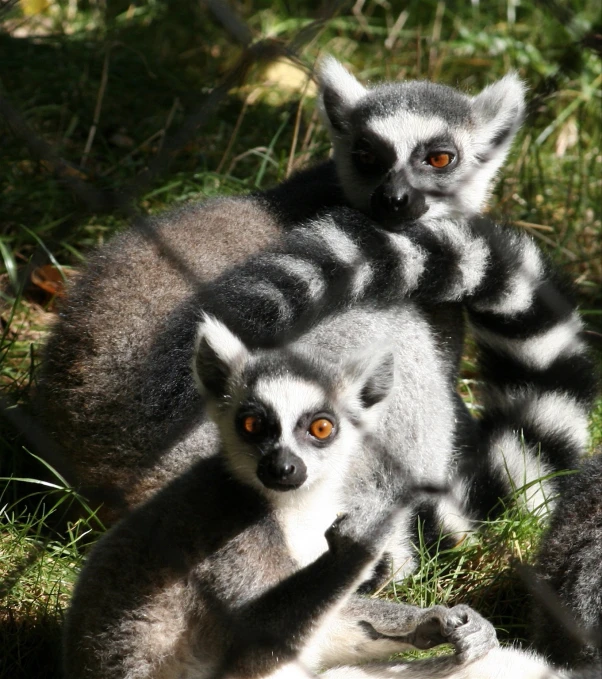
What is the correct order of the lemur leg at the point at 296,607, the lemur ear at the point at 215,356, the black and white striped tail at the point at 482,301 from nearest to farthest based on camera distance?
the lemur leg at the point at 296,607 → the lemur ear at the point at 215,356 → the black and white striped tail at the point at 482,301

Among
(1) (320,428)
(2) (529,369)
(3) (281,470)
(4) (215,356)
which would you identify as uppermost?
(4) (215,356)

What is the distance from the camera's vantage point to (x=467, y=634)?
2.74 metres

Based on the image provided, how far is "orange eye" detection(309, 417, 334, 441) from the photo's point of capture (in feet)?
9.17

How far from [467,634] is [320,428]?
2.40ft

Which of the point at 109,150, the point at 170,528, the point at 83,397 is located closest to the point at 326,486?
the point at 170,528

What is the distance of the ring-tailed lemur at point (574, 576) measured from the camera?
262 cm

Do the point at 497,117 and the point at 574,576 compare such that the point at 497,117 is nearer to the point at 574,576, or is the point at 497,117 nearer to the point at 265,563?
the point at 574,576

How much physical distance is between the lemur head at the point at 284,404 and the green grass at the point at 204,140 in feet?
2.53

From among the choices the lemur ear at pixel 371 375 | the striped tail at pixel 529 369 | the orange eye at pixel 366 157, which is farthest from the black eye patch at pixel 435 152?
the lemur ear at pixel 371 375

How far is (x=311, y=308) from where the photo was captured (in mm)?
3254

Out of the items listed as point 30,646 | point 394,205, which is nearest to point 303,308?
point 394,205

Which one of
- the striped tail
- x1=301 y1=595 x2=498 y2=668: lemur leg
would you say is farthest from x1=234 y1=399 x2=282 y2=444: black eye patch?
the striped tail

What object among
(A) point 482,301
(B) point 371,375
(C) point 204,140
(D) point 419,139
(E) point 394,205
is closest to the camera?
(B) point 371,375

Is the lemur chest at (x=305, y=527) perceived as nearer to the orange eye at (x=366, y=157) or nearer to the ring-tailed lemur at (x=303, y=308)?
the ring-tailed lemur at (x=303, y=308)
